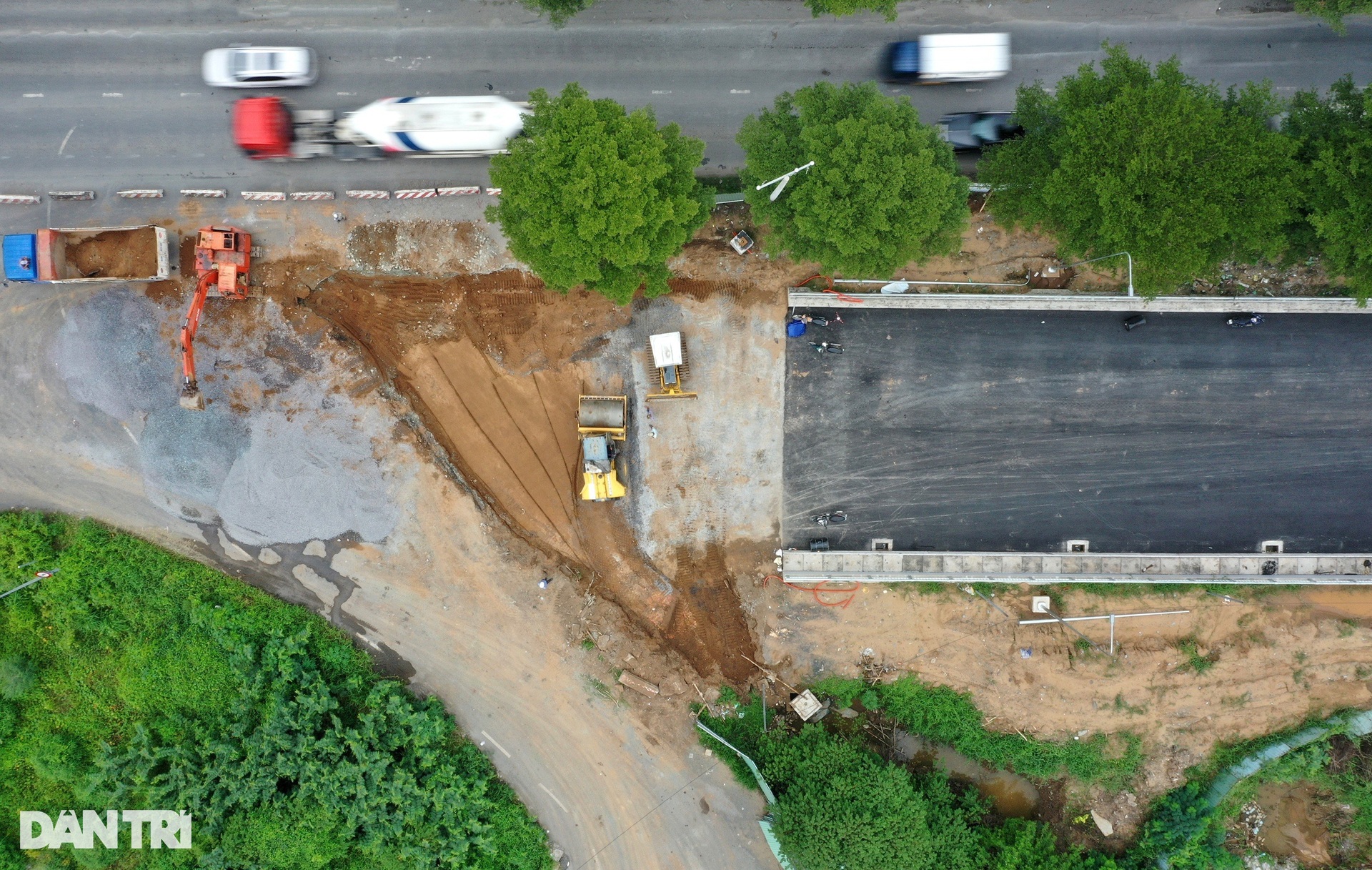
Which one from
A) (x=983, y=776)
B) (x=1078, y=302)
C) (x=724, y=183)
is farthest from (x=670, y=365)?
(x=983, y=776)

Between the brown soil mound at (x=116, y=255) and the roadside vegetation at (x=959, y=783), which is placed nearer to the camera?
the roadside vegetation at (x=959, y=783)

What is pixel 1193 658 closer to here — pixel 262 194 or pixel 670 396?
pixel 670 396

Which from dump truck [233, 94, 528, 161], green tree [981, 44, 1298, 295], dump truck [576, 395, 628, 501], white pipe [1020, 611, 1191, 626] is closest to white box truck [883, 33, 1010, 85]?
green tree [981, 44, 1298, 295]

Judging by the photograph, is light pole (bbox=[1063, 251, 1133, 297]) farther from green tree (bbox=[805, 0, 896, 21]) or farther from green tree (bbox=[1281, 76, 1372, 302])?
green tree (bbox=[805, 0, 896, 21])

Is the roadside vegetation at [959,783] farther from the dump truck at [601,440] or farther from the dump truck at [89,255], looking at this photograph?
the dump truck at [89,255]

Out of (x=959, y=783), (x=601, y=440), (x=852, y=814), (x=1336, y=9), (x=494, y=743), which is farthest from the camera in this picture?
(x=959, y=783)

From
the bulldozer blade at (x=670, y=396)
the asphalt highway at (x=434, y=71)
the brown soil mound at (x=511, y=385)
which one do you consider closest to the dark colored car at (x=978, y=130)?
the asphalt highway at (x=434, y=71)
